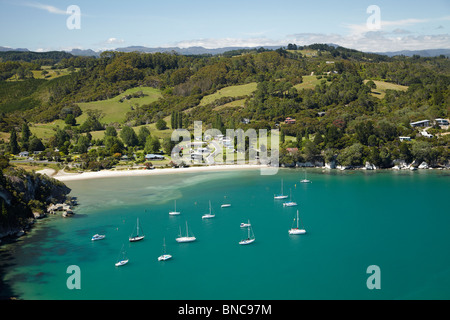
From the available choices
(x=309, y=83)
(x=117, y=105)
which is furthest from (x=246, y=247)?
(x=117, y=105)

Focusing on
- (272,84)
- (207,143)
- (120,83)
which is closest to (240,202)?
(207,143)

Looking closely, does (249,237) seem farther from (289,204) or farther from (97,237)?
(97,237)

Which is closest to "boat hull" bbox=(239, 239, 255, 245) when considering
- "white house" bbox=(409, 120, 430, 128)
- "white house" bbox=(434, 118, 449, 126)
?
"white house" bbox=(409, 120, 430, 128)

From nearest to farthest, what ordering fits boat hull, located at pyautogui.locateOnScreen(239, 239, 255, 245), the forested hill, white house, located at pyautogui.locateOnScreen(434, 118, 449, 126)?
boat hull, located at pyautogui.locateOnScreen(239, 239, 255, 245), the forested hill, white house, located at pyautogui.locateOnScreen(434, 118, 449, 126)

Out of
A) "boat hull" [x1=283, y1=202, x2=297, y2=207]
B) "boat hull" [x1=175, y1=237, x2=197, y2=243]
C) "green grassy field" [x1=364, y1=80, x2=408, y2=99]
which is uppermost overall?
"green grassy field" [x1=364, y1=80, x2=408, y2=99]

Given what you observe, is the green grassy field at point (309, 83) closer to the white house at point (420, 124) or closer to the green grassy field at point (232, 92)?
the green grassy field at point (232, 92)

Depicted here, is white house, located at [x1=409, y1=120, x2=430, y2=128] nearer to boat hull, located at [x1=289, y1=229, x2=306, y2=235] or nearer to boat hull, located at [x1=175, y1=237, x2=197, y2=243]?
boat hull, located at [x1=289, y1=229, x2=306, y2=235]
